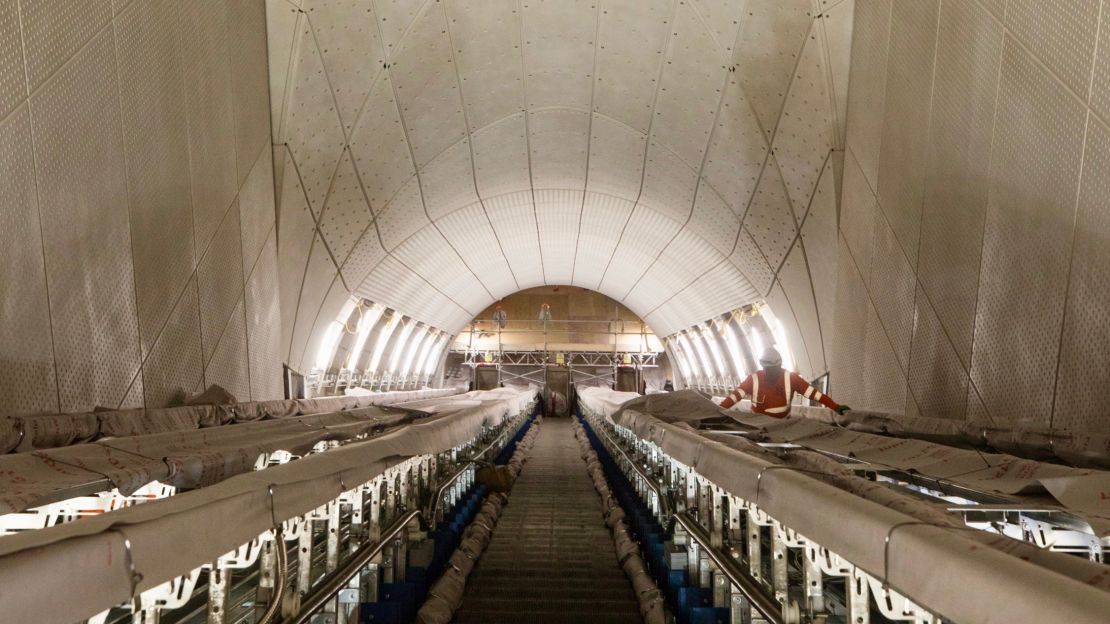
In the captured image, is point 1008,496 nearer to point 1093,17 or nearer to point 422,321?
point 1093,17

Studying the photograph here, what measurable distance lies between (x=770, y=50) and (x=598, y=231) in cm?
1234

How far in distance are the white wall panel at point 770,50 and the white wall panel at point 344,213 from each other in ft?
18.4

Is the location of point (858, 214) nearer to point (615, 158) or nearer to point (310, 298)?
point (615, 158)

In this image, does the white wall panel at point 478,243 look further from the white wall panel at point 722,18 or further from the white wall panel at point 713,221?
the white wall panel at point 722,18

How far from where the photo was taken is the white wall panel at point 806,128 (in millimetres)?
8969

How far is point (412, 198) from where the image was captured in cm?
1467

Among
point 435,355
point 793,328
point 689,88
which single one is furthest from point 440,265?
point 435,355

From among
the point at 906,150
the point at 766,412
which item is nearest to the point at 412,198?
the point at 766,412

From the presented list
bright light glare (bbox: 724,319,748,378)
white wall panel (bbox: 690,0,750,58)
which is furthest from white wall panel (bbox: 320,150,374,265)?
bright light glare (bbox: 724,319,748,378)

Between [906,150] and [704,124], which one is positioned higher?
[704,124]

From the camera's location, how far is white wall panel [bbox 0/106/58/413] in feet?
16.1

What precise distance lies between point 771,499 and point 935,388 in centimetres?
471

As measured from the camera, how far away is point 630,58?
10891mm

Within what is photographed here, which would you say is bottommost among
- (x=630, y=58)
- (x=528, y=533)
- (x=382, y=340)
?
(x=528, y=533)
